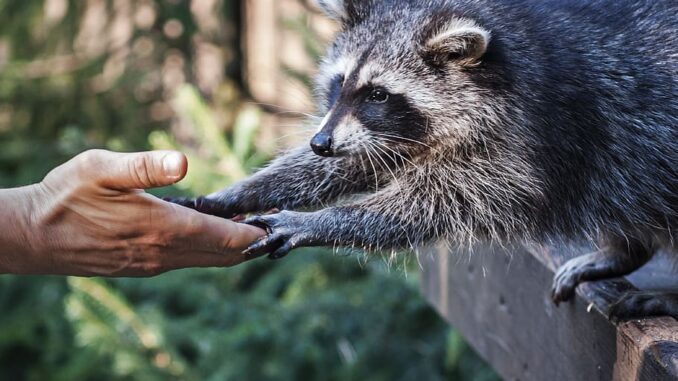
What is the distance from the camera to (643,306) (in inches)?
101

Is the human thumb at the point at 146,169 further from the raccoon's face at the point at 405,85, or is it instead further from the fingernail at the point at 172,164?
the raccoon's face at the point at 405,85

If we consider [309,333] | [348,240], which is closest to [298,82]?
[309,333]

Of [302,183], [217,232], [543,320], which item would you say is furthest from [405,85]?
[217,232]

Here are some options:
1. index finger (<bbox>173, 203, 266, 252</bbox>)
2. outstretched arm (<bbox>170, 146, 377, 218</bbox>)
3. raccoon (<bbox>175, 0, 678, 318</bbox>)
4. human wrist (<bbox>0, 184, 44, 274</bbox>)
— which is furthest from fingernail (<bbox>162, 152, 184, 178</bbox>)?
outstretched arm (<bbox>170, 146, 377, 218</bbox>)

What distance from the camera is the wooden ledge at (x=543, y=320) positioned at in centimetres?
238

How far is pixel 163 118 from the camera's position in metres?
6.68

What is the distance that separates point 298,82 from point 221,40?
171 centimetres

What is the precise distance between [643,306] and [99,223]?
4.60 feet

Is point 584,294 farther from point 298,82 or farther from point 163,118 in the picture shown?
point 163,118

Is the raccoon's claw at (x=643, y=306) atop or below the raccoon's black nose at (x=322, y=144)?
below

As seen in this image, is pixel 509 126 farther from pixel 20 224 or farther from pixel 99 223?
pixel 20 224

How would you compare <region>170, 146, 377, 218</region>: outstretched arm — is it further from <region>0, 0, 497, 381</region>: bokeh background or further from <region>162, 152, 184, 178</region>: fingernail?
<region>162, 152, 184, 178</region>: fingernail

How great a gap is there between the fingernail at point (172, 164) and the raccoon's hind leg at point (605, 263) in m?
1.31

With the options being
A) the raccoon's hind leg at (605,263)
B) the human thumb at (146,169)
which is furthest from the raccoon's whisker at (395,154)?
the human thumb at (146,169)
